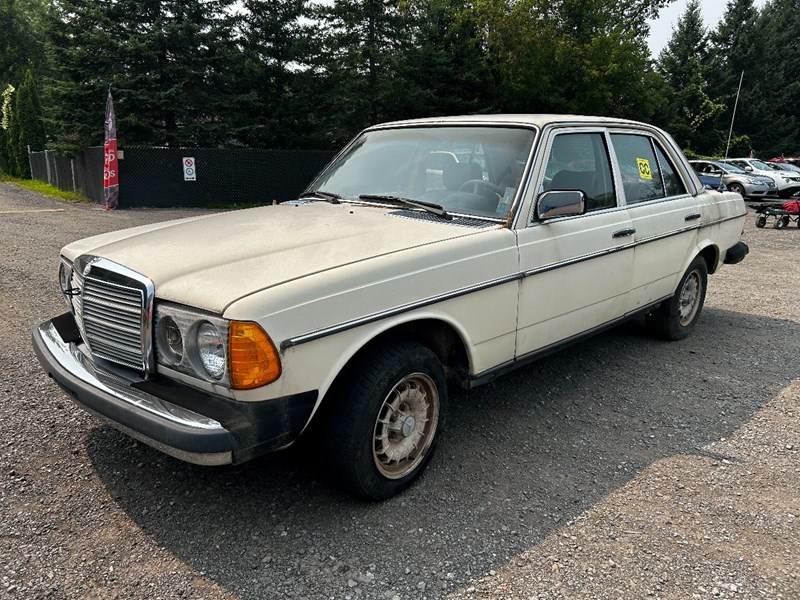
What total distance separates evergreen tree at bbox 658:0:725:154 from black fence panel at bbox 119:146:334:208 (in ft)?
88.1

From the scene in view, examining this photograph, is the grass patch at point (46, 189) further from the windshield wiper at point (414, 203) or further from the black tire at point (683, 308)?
the black tire at point (683, 308)

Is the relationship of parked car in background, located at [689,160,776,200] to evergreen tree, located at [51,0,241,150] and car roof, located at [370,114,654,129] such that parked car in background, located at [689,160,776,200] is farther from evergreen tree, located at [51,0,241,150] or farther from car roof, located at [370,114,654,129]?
car roof, located at [370,114,654,129]

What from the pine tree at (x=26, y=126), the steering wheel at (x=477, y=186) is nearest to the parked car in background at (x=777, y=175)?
the steering wheel at (x=477, y=186)

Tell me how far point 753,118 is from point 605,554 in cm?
4932

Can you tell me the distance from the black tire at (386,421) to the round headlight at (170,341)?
717mm

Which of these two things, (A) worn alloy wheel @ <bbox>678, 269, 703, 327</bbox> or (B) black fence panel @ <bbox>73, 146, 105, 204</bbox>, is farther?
(B) black fence panel @ <bbox>73, 146, 105, 204</bbox>

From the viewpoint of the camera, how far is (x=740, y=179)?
21.9 m

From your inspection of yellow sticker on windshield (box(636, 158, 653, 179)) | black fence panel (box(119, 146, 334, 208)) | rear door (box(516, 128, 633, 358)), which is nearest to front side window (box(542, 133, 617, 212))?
rear door (box(516, 128, 633, 358))

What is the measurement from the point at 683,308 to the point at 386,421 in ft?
12.5

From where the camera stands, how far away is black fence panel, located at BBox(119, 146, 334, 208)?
18188mm

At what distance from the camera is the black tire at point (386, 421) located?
2.83 meters

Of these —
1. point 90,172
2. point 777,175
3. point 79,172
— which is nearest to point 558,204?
point 90,172

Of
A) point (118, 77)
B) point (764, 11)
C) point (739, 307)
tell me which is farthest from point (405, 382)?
point (764, 11)

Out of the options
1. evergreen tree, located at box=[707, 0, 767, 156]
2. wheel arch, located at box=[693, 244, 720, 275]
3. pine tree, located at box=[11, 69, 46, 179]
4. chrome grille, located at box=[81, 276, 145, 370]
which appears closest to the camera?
chrome grille, located at box=[81, 276, 145, 370]
